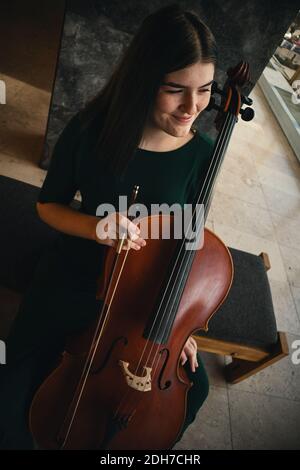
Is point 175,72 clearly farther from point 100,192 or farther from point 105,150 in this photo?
point 100,192

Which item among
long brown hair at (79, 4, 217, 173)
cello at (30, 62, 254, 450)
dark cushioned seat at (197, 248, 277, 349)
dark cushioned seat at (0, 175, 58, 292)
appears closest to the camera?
long brown hair at (79, 4, 217, 173)

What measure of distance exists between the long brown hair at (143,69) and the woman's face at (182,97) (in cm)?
2

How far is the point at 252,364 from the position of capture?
1527mm

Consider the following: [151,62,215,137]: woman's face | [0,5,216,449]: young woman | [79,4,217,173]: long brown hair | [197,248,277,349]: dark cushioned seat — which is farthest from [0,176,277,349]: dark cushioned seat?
[151,62,215,137]: woman's face

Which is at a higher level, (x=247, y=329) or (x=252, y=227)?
(x=247, y=329)

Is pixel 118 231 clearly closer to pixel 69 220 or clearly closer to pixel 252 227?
pixel 69 220

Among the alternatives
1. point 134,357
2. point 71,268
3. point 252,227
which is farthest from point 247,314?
point 252,227

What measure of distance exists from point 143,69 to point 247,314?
1.07m

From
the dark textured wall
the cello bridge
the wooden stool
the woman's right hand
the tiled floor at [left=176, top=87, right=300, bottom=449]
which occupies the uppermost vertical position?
the dark textured wall

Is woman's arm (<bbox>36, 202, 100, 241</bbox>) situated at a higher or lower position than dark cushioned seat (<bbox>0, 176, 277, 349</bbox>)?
higher

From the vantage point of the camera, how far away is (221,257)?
1.02 meters

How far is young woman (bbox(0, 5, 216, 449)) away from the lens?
0.85 metres

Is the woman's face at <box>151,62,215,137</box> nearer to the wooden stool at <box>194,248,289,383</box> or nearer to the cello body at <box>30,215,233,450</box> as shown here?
the cello body at <box>30,215,233,450</box>

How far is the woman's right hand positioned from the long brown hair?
189 millimetres
